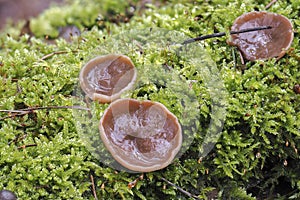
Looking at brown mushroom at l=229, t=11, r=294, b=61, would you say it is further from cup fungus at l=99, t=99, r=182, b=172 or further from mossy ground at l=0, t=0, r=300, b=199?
cup fungus at l=99, t=99, r=182, b=172

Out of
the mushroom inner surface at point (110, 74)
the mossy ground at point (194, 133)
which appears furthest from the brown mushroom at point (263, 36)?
the mushroom inner surface at point (110, 74)

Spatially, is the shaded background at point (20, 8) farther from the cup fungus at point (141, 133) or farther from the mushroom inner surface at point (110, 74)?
the cup fungus at point (141, 133)

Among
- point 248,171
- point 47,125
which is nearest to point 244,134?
point 248,171

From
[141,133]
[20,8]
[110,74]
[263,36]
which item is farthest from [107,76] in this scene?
[20,8]

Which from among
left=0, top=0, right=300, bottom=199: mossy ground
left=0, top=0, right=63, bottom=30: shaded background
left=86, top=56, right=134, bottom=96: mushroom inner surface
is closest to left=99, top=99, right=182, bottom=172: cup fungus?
left=0, top=0, right=300, bottom=199: mossy ground

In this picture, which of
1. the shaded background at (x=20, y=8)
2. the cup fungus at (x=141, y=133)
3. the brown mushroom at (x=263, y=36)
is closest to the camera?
the cup fungus at (x=141, y=133)

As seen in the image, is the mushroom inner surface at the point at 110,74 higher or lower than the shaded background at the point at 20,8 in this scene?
higher
